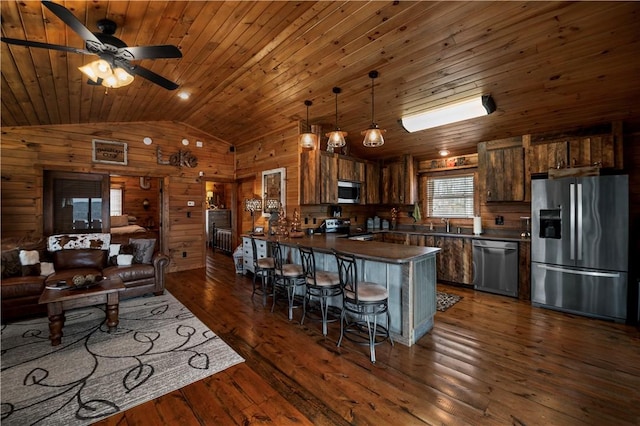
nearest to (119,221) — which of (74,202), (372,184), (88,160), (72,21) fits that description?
(74,202)

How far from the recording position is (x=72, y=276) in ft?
12.0

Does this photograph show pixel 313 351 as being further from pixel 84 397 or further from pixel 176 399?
pixel 84 397

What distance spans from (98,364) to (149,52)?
9.57 ft

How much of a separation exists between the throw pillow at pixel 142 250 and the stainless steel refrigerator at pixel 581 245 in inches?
248

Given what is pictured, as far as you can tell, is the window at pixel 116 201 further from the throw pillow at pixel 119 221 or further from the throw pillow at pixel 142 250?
the throw pillow at pixel 142 250

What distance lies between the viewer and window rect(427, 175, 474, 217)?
5617 mm

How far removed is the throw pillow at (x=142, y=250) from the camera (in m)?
4.64

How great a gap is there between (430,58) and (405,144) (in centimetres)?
259

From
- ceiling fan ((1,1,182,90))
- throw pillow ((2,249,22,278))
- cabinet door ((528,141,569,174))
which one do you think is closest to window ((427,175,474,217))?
cabinet door ((528,141,569,174))

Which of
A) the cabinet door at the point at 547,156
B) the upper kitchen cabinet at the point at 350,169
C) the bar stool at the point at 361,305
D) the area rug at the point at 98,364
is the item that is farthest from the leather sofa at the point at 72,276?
the cabinet door at the point at 547,156

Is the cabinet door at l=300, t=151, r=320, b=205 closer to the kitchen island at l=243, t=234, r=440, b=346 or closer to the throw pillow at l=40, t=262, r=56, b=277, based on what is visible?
the kitchen island at l=243, t=234, r=440, b=346

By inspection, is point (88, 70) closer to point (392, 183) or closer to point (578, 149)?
point (392, 183)

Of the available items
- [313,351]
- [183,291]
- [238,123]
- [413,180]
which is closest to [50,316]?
[183,291]

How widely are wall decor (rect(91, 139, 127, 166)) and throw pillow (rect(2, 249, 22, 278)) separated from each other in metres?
2.27
